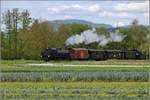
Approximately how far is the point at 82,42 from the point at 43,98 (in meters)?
97.3

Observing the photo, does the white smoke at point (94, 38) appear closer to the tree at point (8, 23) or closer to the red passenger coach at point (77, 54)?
the tree at point (8, 23)

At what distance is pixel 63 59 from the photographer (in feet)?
273

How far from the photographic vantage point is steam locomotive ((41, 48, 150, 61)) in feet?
268

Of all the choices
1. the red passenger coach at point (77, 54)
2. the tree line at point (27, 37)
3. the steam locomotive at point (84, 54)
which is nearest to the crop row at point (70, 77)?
the steam locomotive at point (84, 54)

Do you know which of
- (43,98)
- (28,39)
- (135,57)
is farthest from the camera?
(28,39)

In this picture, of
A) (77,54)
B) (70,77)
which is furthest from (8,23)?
(70,77)

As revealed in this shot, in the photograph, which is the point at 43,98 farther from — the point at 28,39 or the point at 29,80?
the point at 28,39

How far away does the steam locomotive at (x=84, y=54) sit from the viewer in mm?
81625

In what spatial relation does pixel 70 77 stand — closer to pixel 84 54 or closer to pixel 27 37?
pixel 84 54

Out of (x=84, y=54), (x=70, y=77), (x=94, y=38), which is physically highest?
(x=94, y=38)

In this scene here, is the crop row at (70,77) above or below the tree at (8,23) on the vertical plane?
below

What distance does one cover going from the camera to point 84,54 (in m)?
87.1

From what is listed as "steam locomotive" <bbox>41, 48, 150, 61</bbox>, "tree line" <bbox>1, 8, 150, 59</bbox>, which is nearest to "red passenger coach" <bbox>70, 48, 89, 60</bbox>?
"steam locomotive" <bbox>41, 48, 150, 61</bbox>

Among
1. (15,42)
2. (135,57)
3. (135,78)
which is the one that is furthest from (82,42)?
(135,78)
